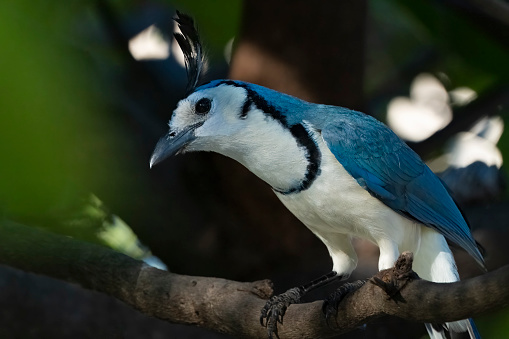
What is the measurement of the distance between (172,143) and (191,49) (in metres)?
0.34

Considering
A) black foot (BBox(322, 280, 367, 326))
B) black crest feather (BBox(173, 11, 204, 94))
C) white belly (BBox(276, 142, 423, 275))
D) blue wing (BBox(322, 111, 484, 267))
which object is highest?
black crest feather (BBox(173, 11, 204, 94))

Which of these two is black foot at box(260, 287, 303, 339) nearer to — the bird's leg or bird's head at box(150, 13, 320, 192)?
the bird's leg

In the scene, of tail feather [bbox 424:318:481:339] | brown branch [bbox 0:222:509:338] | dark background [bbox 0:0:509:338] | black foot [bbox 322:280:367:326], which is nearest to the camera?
brown branch [bbox 0:222:509:338]

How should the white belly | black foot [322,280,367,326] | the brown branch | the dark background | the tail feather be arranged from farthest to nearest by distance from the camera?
the dark background
the tail feather
the white belly
black foot [322,280,367,326]
the brown branch

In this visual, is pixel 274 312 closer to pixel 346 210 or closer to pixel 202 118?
pixel 346 210

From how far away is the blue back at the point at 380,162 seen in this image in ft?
7.06

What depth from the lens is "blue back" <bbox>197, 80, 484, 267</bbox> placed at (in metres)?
2.15

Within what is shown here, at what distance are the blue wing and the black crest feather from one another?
0.50m

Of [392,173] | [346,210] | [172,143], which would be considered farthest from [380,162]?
[172,143]

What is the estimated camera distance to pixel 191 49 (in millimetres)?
2283

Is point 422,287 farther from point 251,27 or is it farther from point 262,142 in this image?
point 251,27

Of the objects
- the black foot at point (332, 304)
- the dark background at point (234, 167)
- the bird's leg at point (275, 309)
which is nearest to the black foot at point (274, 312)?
the bird's leg at point (275, 309)

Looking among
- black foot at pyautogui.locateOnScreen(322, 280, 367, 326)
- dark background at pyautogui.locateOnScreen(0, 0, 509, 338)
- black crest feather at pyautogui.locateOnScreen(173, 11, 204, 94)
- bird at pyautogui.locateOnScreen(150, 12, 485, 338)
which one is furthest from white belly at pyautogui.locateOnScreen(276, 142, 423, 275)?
dark background at pyautogui.locateOnScreen(0, 0, 509, 338)

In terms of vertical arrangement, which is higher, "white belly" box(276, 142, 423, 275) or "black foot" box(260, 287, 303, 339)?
"white belly" box(276, 142, 423, 275)
